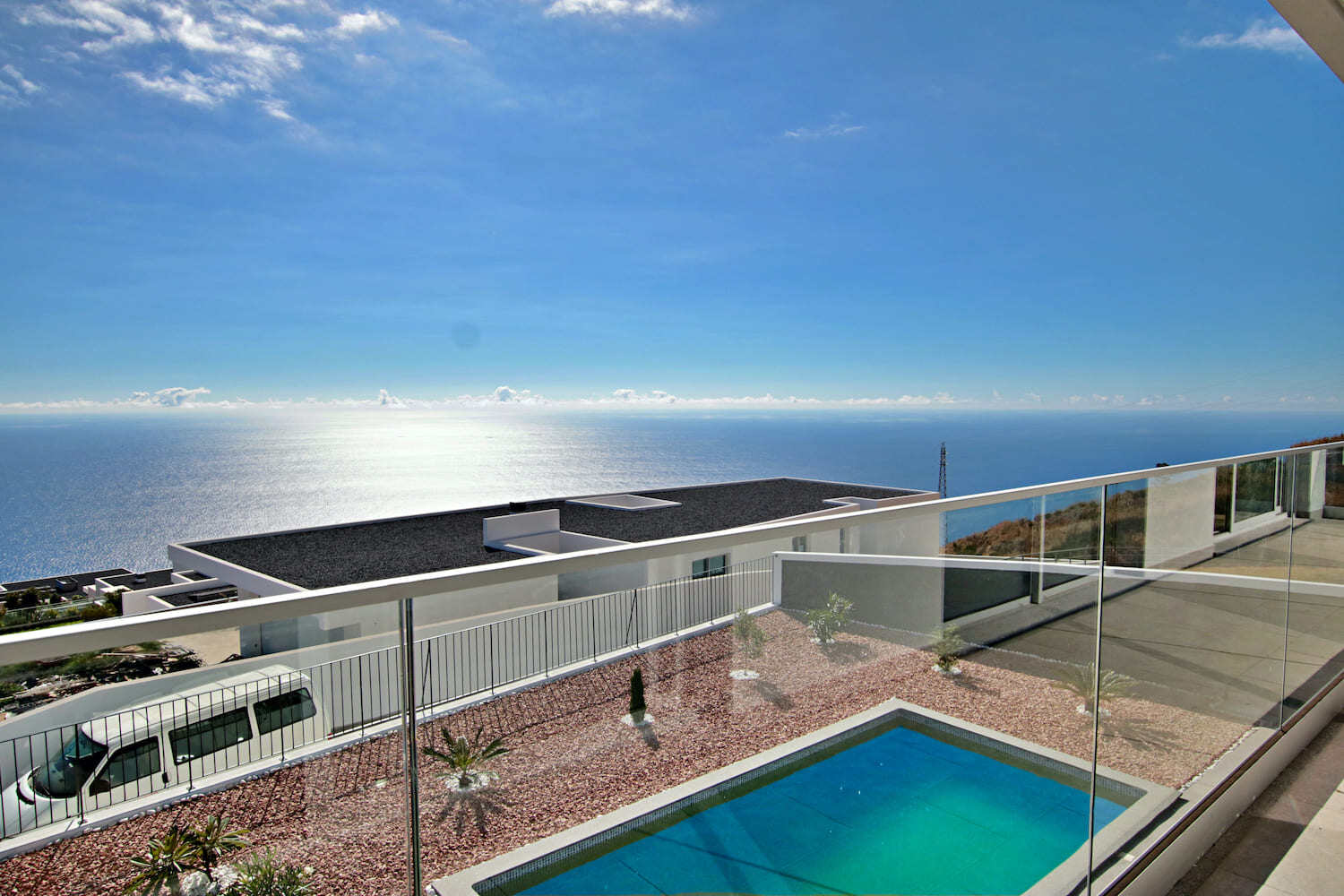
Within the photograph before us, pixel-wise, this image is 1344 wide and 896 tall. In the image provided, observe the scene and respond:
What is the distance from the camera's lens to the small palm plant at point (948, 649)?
175cm

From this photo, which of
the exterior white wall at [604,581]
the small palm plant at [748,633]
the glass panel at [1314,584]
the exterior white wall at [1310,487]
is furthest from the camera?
the exterior white wall at [1310,487]

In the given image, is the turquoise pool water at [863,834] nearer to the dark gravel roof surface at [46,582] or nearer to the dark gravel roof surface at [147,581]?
the dark gravel roof surface at [147,581]

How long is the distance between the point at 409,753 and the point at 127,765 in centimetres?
30

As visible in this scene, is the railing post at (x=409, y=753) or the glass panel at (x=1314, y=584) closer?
the railing post at (x=409, y=753)

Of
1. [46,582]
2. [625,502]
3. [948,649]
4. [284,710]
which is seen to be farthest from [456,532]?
[46,582]

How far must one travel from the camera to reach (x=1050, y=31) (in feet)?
216

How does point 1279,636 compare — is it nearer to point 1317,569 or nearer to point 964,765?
point 1317,569

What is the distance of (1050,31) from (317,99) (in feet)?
259

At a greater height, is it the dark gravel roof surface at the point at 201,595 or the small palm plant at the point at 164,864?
the small palm plant at the point at 164,864

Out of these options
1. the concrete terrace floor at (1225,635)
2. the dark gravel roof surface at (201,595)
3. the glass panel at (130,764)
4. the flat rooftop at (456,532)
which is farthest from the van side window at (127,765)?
the dark gravel roof surface at (201,595)

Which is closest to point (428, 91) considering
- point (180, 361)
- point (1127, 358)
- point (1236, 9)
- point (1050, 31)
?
point (180, 361)

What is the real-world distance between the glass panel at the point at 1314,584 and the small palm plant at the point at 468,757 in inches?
133

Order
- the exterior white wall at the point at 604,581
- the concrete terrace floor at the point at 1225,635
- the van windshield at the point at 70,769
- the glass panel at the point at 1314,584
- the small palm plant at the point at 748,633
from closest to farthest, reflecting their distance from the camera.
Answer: the van windshield at the point at 70,769 < the exterior white wall at the point at 604,581 < the small palm plant at the point at 748,633 < the concrete terrace floor at the point at 1225,635 < the glass panel at the point at 1314,584

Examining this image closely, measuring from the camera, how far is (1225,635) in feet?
8.86
